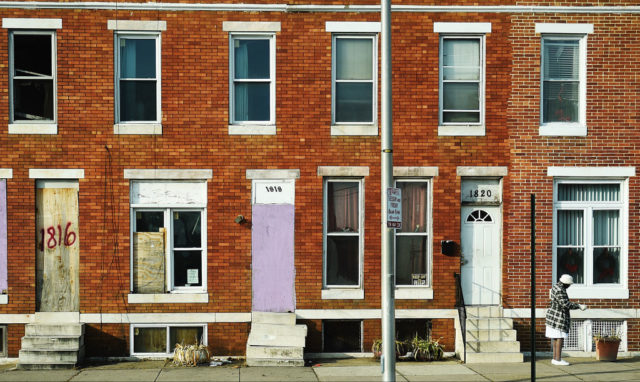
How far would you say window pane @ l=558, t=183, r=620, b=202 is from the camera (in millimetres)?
13125

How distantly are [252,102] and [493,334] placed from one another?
6.31 m

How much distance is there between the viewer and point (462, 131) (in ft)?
42.2

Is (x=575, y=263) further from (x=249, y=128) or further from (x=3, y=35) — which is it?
(x=3, y=35)

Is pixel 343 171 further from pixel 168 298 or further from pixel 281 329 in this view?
pixel 168 298

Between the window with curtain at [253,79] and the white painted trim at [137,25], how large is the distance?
4.71 feet

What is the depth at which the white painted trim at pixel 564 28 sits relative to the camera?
12.9 meters

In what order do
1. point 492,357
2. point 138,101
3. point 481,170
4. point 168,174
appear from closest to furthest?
point 492,357
point 168,174
point 138,101
point 481,170

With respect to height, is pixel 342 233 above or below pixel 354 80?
below

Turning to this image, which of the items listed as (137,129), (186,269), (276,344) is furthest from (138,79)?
(276,344)

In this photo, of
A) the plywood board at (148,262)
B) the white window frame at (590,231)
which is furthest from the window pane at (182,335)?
the white window frame at (590,231)

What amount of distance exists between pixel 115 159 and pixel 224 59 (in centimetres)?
279

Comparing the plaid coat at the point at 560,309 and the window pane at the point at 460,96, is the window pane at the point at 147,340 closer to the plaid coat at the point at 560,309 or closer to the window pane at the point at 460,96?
the window pane at the point at 460,96

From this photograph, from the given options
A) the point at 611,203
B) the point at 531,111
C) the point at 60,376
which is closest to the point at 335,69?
the point at 531,111

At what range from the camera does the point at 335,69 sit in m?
12.9
